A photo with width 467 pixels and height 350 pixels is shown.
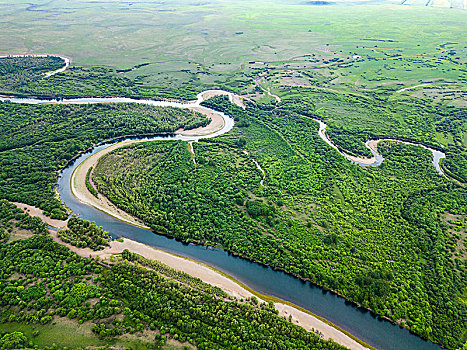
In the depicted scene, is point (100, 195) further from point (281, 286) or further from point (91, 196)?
point (281, 286)

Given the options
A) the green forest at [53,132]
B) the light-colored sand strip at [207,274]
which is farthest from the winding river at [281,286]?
the green forest at [53,132]

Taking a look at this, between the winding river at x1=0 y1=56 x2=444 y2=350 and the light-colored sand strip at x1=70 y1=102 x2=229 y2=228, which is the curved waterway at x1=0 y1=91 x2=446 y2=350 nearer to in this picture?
the winding river at x1=0 y1=56 x2=444 y2=350

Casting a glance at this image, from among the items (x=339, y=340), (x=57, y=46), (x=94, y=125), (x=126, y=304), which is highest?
(x=57, y=46)

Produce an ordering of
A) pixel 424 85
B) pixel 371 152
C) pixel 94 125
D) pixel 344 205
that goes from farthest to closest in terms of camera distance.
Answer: pixel 424 85
pixel 94 125
pixel 371 152
pixel 344 205

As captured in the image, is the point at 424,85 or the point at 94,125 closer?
the point at 94,125

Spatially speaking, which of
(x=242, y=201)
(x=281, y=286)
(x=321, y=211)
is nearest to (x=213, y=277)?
(x=281, y=286)

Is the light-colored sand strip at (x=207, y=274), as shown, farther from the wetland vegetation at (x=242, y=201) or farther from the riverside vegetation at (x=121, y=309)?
the wetland vegetation at (x=242, y=201)

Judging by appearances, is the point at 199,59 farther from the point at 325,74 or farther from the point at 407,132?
the point at 407,132

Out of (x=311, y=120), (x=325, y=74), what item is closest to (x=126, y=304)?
(x=311, y=120)
